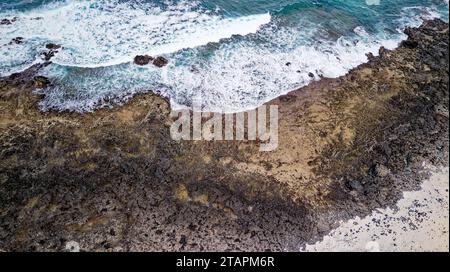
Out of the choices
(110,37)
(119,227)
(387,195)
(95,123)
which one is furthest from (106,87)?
(387,195)

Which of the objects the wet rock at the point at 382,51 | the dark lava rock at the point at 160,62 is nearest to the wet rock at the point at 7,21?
the dark lava rock at the point at 160,62

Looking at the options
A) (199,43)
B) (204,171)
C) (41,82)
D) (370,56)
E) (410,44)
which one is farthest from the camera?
(410,44)

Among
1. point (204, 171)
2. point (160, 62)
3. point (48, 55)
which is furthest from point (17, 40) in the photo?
point (204, 171)

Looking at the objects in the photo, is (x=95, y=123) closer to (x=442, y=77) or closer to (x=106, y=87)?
(x=106, y=87)

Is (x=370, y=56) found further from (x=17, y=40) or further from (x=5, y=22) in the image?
(x=5, y=22)
